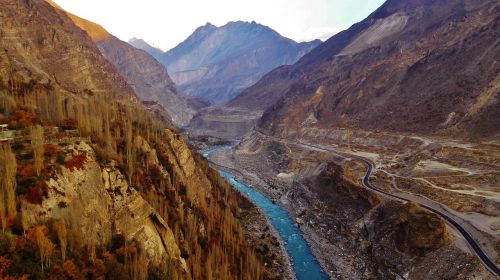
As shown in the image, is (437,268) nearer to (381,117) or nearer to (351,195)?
(351,195)

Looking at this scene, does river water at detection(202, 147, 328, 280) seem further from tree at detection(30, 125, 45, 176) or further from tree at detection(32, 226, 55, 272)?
tree at detection(30, 125, 45, 176)

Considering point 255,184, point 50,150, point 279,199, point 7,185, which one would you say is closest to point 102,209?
point 50,150

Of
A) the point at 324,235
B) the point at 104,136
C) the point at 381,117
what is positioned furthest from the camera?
the point at 381,117

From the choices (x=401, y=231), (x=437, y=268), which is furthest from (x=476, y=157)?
(x=437, y=268)

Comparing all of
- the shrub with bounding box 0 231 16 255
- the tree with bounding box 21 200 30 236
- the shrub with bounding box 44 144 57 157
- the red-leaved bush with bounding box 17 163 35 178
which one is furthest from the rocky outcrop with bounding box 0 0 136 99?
the shrub with bounding box 0 231 16 255

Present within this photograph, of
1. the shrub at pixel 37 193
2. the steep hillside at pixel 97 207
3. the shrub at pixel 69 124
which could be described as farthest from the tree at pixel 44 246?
the shrub at pixel 69 124

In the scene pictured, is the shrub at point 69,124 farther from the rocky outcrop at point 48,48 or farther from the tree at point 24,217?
the rocky outcrop at point 48,48
